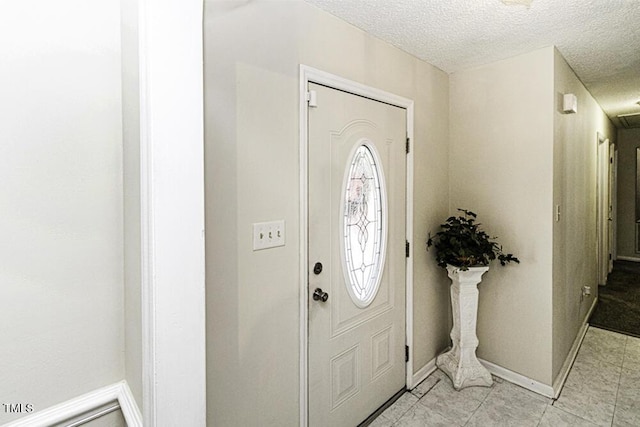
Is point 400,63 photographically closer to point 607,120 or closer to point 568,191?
point 568,191

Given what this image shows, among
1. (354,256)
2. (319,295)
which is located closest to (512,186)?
(354,256)

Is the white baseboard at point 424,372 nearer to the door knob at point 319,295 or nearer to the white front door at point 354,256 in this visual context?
the white front door at point 354,256

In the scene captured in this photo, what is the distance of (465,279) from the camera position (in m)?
2.46

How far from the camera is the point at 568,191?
8.89 ft

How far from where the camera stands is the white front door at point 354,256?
1807 mm

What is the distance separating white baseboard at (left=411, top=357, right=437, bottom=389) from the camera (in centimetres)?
248

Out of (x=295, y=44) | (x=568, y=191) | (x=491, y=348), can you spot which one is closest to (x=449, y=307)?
(x=491, y=348)

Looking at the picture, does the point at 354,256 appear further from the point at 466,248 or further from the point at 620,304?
the point at 620,304

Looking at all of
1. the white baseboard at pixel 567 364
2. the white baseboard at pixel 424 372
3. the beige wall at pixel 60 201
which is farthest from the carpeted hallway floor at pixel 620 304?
the beige wall at pixel 60 201

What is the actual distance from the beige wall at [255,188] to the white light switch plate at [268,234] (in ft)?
0.09

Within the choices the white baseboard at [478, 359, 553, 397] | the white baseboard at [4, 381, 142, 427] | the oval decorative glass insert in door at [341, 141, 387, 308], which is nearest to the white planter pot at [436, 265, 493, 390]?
the white baseboard at [478, 359, 553, 397]

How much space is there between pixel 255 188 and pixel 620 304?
4719mm

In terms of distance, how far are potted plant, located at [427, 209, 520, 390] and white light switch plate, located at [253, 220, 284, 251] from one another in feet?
4.49

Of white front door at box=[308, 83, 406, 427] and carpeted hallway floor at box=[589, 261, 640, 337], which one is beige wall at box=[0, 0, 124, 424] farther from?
carpeted hallway floor at box=[589, 261, 640, 337]
